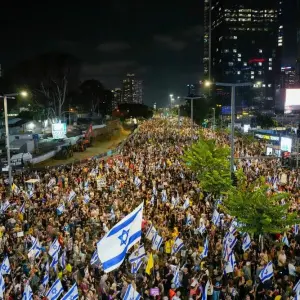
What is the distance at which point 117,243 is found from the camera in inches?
320

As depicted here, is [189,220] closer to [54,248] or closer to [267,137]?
[54,248]

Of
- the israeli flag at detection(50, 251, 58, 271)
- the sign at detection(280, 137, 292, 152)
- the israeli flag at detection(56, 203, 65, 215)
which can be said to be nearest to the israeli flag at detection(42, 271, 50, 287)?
the israeli flag at detection(50, 251, 58, 271)

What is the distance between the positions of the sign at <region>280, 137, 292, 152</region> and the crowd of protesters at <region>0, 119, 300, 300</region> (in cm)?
477

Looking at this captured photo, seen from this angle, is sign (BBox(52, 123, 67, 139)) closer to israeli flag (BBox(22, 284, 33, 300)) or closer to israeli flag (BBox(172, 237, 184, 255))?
israeli flag (BBox(172, 237, 184, 255))

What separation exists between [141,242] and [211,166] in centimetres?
950

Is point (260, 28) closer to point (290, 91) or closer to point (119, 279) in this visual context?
point (290, 91)

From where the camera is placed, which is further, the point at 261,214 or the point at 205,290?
the point at 261,214

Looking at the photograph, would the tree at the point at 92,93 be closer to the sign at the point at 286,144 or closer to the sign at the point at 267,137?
the sign at the point at 267,137

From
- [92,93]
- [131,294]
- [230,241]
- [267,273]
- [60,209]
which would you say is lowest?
[60,209]

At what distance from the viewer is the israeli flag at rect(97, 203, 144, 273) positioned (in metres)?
7.93

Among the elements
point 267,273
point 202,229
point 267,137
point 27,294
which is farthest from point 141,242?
point 267,137

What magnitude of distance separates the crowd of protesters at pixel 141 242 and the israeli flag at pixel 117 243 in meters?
2.01

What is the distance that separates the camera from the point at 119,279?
37.0 ft

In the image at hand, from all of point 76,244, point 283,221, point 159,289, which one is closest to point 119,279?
point 159,289
